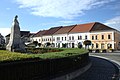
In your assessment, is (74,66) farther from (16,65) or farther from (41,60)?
(16,65)

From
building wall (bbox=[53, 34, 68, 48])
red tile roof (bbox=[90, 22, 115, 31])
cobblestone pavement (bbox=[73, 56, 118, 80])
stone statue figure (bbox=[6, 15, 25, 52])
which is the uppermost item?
red tile roof (bbox=[90, 22, 115, 31])

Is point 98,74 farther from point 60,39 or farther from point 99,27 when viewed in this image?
point 60,39

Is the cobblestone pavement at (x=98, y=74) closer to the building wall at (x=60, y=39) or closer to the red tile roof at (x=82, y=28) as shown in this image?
the red tile roof at (x=82, y=28)

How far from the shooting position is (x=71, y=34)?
299 feet

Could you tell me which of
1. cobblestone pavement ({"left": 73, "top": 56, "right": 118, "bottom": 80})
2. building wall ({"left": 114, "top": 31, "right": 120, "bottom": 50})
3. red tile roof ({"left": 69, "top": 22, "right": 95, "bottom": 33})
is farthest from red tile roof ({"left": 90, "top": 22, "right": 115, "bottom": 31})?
cobblestone pavement ({"left": 73, "top": 56, "right": 118, "bottom": 80})

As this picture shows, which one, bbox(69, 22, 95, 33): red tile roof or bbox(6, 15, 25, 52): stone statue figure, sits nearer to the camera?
bbox(6, 15, 25, 52): stone statue figure

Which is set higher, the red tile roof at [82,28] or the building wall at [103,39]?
the red tile roof at [82,28]

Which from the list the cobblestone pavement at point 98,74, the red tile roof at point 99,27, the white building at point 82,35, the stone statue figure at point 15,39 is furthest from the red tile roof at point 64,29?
the cobblestone pavement at point 98,74

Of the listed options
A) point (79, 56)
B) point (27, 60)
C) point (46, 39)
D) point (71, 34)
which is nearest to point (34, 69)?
point (27, 60)

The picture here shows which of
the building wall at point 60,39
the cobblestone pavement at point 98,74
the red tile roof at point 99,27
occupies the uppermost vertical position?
the red tile roof at point 99,27

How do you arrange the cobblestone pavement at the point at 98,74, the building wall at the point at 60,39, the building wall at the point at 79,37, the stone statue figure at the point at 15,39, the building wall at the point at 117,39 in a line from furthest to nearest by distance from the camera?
the building wall at the point at 60,39, the building wall at the point at 79,37, the building wall at the point at 117,39, the stone statue figure at the point at 15,39, the cobblestone pavement at the point at 98,74

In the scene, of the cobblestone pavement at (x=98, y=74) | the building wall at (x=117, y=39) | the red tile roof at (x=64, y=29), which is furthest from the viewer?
the red tile roof at (x=64, y=29)

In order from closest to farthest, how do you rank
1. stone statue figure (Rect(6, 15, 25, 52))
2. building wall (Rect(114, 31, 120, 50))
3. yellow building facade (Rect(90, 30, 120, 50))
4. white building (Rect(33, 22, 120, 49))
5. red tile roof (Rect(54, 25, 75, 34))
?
stone statue figure (Rect(6, 15, 25, 52)), yellow building facade (Rect(90, 30, 120, 50)), building wall (Rect(114, 31, 120, 50)), white building (Rect(33, 22, 120, 49)), red tile roof (Rect(54, 25, 75, 34))

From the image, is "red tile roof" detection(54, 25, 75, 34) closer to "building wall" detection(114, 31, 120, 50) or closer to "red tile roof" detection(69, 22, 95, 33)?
A: "red tile roof" detection(69, 22, 95, 33)
